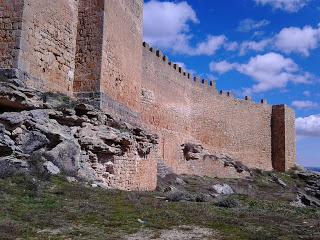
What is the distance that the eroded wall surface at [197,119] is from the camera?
2289cm

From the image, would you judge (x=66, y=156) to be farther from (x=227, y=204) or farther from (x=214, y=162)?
(x=214, y=162)

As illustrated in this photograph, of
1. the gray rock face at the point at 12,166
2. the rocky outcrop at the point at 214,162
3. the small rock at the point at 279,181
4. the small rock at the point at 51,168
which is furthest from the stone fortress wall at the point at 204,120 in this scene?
the gray rock face at the point at 12,166

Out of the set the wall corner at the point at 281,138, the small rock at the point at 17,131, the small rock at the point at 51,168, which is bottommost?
the small rock at the point at 51,168

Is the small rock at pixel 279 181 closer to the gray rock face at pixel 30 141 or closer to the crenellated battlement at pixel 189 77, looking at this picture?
the crenellated battlement at pixel 189 77

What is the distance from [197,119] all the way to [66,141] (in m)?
18.6

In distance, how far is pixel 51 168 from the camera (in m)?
9.37

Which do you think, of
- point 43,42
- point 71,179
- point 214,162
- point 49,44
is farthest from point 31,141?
point 214,162

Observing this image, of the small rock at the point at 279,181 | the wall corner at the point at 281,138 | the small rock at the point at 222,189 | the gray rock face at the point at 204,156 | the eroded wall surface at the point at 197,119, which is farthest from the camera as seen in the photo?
the wall corner at the point at 281,138

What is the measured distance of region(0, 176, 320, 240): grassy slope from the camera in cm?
588

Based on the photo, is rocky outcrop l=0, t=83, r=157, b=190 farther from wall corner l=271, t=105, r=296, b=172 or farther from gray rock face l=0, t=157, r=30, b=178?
wall corner l=271, t=105, r=296, b=172

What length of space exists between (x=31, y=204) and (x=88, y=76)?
6.21 m

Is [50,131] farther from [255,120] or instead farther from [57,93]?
[255,120]

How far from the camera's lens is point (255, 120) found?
3459 centimetres

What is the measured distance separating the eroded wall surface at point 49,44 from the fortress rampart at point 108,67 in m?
0.02
